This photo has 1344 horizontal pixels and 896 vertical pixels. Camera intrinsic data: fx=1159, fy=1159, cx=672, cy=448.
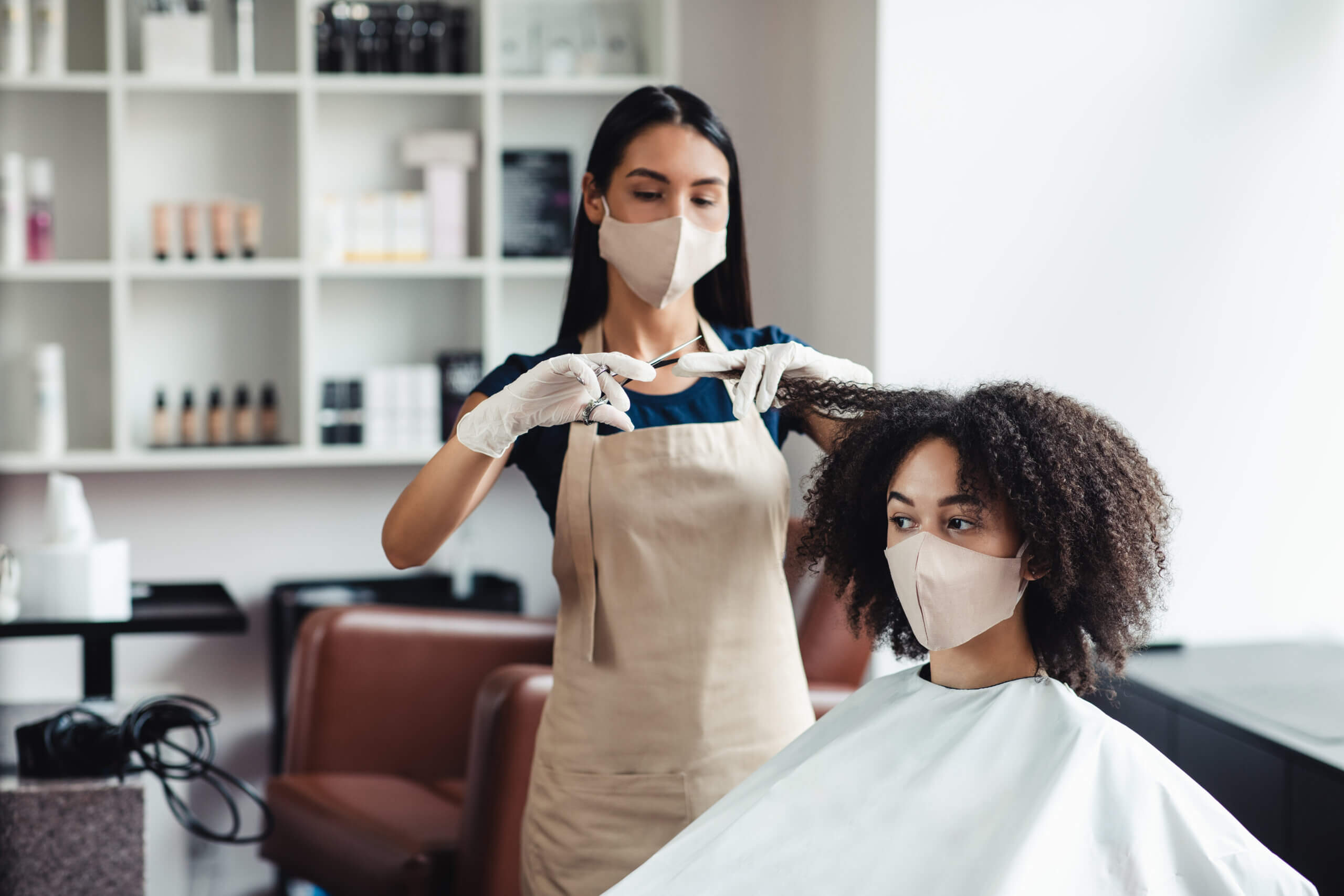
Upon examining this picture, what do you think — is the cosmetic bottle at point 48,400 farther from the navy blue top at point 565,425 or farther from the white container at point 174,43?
the navy blue top at point 565,425

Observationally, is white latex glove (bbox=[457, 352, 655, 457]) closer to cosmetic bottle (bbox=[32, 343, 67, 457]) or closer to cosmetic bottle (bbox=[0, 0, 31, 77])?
cosmetic bottle (bbox=[32, 343, 67, 457])

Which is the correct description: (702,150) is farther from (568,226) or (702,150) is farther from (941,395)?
(568,226)

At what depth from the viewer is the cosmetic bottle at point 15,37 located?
2.82 metres

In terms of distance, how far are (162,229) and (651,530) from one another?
7.28ft

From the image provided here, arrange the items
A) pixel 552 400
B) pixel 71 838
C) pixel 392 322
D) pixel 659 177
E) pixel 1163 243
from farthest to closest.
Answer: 1. pixel 392 322
2. pixel 1163 243
3. pixel 71 838
4. pixel 659 177
5. pixel 552 400

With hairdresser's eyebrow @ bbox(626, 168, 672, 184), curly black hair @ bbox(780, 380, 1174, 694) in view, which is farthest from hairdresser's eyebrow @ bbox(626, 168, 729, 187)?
curly black hair @ bbox(780, 380, 1174, 694)

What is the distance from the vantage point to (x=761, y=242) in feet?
10.3

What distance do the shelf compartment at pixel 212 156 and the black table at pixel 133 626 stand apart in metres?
1.19

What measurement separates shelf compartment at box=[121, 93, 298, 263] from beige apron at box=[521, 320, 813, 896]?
216 cm

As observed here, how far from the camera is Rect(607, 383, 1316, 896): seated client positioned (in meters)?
0.98

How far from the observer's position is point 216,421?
306cm

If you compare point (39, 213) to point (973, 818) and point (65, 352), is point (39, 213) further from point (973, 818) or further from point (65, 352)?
point (973, 818)

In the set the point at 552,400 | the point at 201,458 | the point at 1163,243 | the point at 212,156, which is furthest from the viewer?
the point at 212,156

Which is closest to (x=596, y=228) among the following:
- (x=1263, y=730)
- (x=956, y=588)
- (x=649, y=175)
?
(x=649, y=175)
